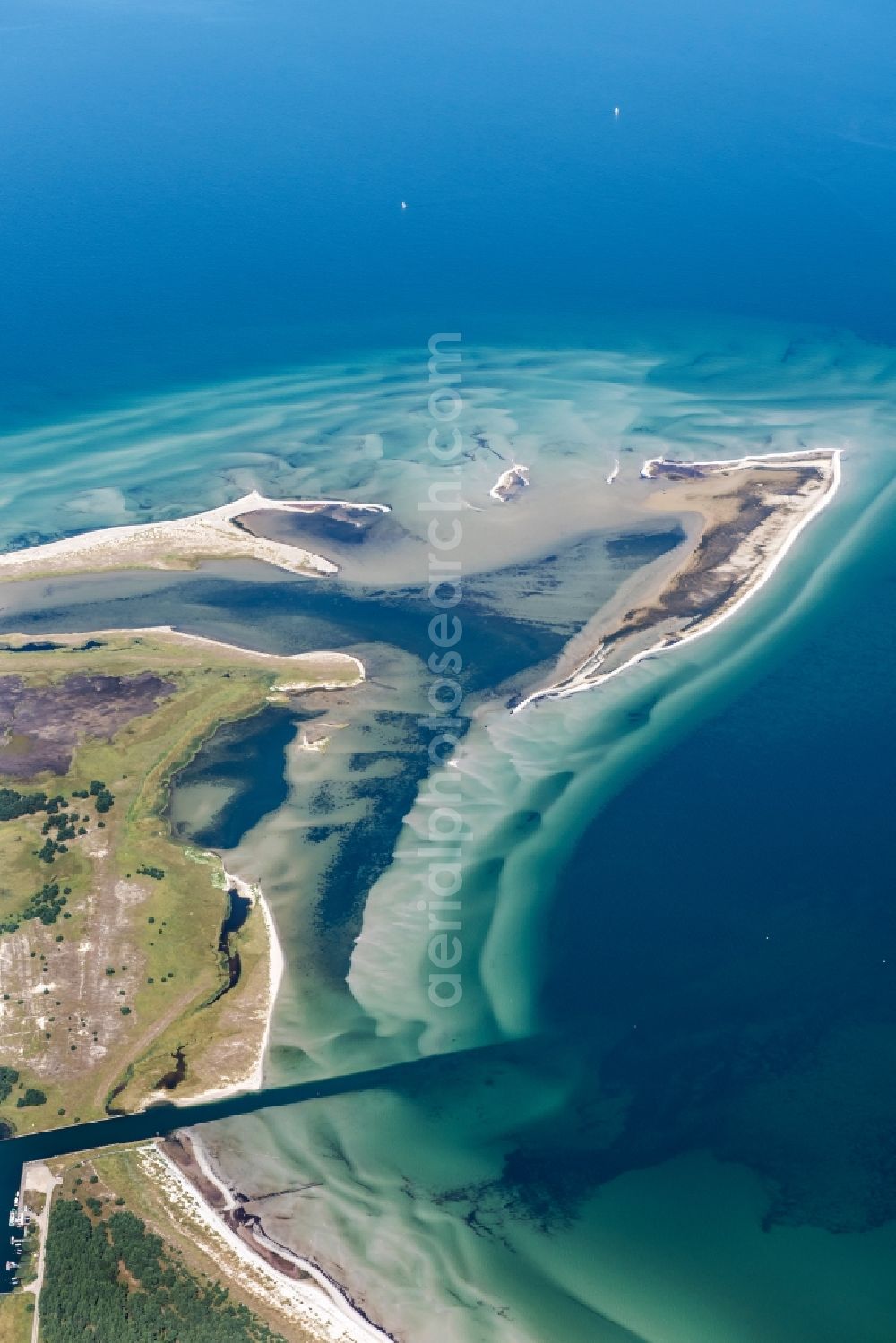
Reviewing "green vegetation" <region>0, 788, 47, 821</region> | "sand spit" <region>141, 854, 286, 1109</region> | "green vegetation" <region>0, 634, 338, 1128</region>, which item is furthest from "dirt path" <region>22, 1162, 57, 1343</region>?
"green vegetation" <region>0, 788, 47, 821</region>

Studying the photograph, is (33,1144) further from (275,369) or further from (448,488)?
(275,369)

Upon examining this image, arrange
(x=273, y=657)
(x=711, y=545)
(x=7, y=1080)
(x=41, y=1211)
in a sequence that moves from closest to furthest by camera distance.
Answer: (x=41, y=1211)
(x=7, y=1080)
(x=273, y=657)
(x=711, y=545)

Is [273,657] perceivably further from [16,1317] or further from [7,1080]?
[16,1317]

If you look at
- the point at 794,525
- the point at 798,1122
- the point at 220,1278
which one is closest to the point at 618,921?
the point at 798,1122

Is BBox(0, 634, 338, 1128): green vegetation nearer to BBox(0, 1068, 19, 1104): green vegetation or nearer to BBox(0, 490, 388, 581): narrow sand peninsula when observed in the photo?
BBox(0, 1068, 19, 1104): green vegetation

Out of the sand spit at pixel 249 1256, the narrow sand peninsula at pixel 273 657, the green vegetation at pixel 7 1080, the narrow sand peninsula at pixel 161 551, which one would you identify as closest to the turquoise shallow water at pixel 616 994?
the sand spit at pixel 249 1256

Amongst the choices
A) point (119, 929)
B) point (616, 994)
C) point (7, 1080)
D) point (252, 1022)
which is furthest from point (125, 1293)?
point (616, 994)

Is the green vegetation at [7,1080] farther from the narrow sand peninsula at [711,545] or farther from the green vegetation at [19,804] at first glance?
the narrow sand peninsula at [711,545]
